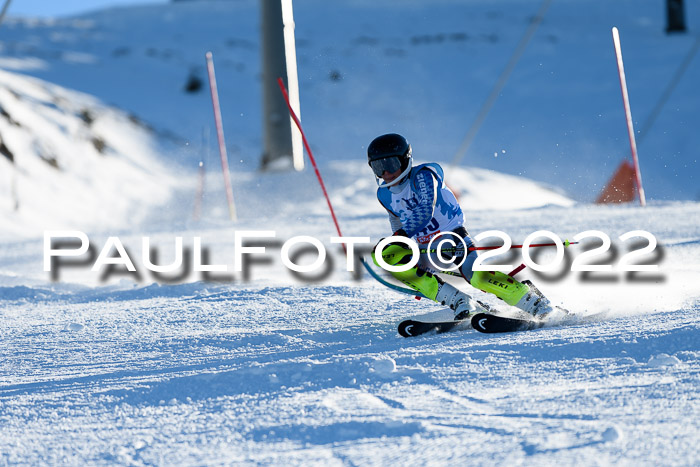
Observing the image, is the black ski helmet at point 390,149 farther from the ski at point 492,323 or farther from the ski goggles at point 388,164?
the ski at point 492,323

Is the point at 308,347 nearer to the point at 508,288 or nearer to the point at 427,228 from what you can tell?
the point at 427,228

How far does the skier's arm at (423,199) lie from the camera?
433 cm

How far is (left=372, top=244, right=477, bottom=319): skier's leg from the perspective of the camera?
425cm

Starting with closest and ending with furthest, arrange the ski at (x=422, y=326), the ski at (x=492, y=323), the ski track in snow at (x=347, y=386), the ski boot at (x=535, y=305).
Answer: the ski track in snow at (x=347, y=386)
the ski at (x=492, y=323)
the ski at (x=422, y=326)
the ski boot at (x=535, y=305)

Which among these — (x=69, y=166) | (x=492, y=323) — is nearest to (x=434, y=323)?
(x=492, y=323)

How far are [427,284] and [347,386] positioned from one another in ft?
4.29

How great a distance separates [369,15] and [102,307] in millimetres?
20144

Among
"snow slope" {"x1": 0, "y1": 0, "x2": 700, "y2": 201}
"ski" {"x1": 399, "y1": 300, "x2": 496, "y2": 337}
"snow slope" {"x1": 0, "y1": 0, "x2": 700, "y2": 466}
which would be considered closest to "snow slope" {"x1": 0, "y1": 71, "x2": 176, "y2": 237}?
"snow slope" {"x1": 0, "y1": 0, "x2": 700, "y2": 466}

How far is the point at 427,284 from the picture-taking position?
436 centimetres

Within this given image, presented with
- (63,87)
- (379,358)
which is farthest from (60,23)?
(379,358)

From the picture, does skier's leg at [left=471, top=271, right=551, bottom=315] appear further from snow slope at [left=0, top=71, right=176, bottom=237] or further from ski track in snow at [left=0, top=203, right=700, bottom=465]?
snow slope at [left=0, top=71, right=176, bottom=237]

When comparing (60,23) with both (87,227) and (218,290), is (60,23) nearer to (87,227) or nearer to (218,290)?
(87,227)

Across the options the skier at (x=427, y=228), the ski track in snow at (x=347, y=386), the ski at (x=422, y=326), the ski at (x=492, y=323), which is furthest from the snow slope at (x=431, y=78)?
the ski at (x=492, y=323)

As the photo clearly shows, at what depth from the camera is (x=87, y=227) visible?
1108cm
